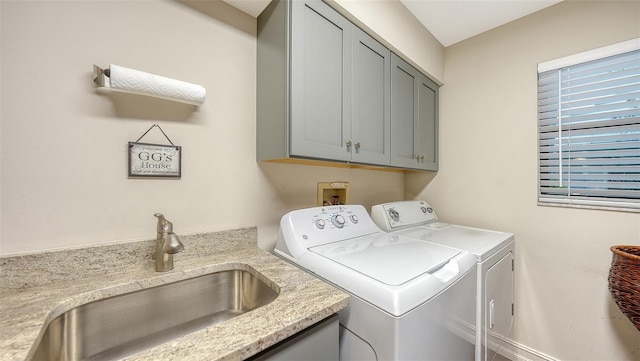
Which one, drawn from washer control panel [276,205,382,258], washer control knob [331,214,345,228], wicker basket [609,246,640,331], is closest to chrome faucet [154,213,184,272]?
washer control panel [276,205,382,258]

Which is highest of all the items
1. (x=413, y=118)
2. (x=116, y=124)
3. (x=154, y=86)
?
(x=413, y=118)

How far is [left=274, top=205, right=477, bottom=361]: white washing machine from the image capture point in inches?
29.8

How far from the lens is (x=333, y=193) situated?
1.80 metres

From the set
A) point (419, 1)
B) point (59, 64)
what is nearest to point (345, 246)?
point (59, 64)

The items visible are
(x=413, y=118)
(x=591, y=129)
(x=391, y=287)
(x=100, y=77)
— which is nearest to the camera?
(x=391, y=287)

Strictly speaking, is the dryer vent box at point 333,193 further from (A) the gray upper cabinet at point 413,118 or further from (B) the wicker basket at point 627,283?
(B) the wicker basket at point 627,283

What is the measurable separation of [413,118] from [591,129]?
1.06 metres

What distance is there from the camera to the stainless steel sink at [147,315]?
30.2 inches

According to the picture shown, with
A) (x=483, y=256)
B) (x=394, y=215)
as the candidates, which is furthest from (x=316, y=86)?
(x=483, y=256)

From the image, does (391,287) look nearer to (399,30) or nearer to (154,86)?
(154,86)

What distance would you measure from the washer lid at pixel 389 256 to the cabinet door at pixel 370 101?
0.47 metres

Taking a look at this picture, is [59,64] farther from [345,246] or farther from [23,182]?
[345,246]

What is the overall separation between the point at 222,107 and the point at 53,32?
613 mm

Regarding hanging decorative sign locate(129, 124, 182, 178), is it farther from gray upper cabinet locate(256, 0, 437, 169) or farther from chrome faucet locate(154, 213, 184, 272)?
gray upper cabinet locate(256, 0, 437, 169)
